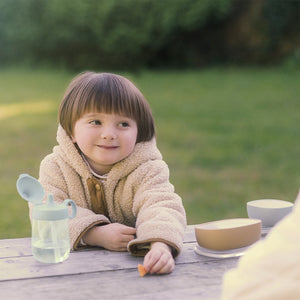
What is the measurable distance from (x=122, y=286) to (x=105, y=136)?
18.6 inches

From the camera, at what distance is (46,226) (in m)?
1.49

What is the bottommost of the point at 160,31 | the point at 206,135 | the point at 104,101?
the point at 206,135

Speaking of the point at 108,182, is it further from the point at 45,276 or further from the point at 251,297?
the point at 251,297

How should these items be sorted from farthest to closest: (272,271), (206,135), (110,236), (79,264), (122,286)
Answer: (206,135) → (110,236) → (79,264) → (122,286) → (272,271)

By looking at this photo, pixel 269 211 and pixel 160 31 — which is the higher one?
pixel 160 31

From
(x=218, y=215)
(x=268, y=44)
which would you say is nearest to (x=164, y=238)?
(x=218, y=215)

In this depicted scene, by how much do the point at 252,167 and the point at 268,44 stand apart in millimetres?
6081

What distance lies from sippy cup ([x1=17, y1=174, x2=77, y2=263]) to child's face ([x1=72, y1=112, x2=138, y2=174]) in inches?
8.6

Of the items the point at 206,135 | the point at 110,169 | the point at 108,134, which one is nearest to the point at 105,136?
the point at 108,134

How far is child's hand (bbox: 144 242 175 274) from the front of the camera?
55.0 inches

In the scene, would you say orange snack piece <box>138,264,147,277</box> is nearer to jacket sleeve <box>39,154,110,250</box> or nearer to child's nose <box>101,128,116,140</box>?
jacket sleeve <box>39,154,110,250</box>

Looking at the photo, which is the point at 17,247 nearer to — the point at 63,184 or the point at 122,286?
the point at 63,184

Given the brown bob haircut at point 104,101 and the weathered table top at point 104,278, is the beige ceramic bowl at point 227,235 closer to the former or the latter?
the weathered table top at point 104,278

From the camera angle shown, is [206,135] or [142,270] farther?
[206,135]
